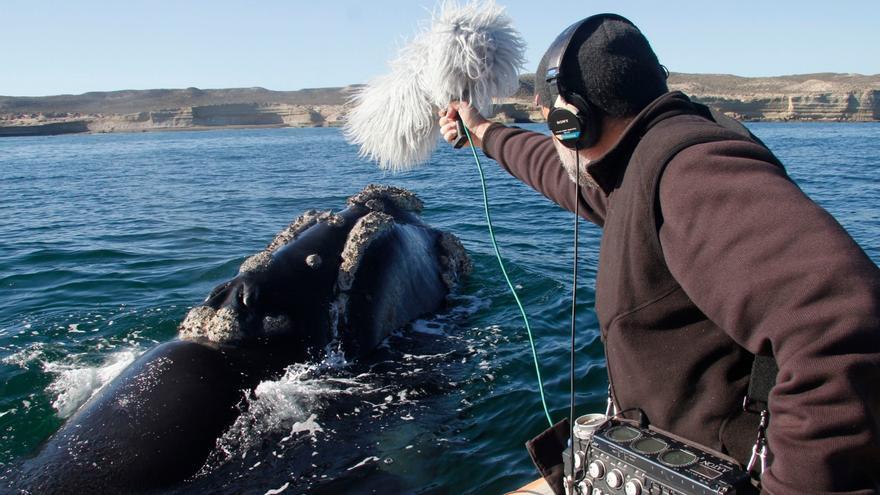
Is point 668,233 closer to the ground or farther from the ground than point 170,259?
farther from the ground

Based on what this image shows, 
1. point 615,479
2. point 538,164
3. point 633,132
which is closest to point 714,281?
point 633,132

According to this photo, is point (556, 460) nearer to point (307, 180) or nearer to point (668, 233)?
point (668, 233)

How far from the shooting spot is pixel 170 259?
37.2 feet

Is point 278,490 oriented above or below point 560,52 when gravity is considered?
below

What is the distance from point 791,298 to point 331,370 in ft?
13.7

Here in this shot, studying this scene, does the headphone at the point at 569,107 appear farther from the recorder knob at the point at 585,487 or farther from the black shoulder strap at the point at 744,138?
the recorder knob at the point at 585,487

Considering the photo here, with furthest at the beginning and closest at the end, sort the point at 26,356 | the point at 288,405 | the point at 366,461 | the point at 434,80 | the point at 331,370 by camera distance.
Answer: the point at 26,356, the point at 331,370, the point at 288,405, the point at 366,461, the point at 434,80

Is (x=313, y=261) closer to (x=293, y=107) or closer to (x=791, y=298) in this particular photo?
(x=791, y=298)

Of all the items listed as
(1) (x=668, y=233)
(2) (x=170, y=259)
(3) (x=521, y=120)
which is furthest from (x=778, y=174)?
(3) (x=521, y=120)

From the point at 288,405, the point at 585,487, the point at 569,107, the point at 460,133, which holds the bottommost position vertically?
the point at 288,405

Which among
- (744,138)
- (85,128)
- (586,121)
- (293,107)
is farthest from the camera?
(293,107)

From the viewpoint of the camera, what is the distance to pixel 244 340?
5.03 m

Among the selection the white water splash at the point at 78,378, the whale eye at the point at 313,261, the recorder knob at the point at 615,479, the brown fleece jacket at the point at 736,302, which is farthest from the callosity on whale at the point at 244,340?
the brown fleece jacket at the point at 736,302

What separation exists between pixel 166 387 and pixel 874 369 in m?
3.88
